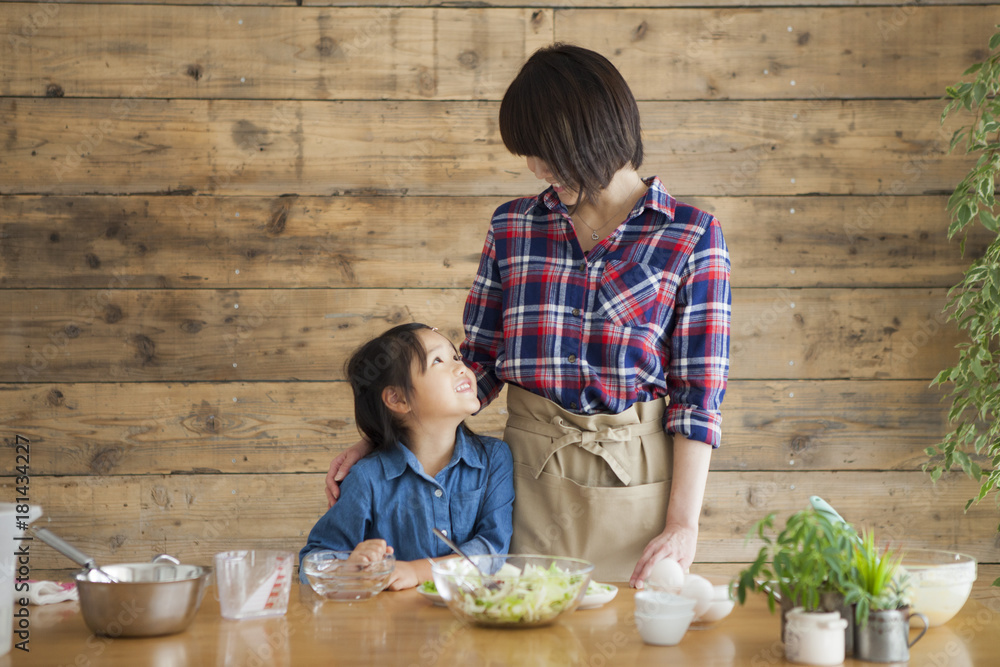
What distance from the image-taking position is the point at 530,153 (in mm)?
1426

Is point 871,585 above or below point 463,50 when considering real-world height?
below

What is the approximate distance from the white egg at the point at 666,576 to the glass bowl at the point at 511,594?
7 centimetres

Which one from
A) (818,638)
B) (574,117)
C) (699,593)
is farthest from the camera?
(574,117)

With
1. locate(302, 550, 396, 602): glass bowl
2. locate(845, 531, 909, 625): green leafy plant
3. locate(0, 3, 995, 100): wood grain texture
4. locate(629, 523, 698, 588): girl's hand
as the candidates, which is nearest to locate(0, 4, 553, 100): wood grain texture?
locate(0, 3, 995, 100): wood grain texture

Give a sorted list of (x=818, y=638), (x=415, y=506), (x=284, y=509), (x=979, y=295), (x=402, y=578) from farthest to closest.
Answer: (x=284, y=509) < (x=979, y=295) < (x=415, y=506) < (x=402, y=578) < (x=818, y=638)

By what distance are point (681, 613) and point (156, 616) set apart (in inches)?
21.4

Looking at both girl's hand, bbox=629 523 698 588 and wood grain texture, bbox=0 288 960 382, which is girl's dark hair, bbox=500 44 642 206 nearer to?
girl's hand, bbox=629 523 698 588

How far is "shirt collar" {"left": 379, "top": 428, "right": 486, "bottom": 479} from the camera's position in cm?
150

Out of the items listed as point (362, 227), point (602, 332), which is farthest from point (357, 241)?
point (602, 332)

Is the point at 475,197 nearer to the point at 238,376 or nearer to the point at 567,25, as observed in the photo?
the point at 567,25

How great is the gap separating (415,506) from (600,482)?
1.05 ft

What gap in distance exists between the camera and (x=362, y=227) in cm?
221

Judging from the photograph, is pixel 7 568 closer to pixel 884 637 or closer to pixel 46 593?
pixel 46 593

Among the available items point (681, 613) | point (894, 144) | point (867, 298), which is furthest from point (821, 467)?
point (681, 613)
